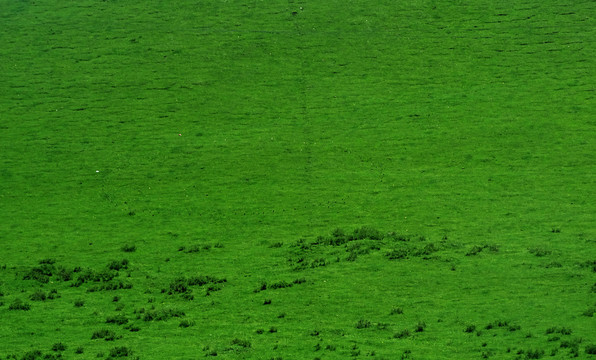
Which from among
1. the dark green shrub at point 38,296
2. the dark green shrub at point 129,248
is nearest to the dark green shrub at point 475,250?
the dark green shrub at point 129,248

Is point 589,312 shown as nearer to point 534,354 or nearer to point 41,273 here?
point 534,354

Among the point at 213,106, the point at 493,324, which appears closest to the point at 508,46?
the point at 213,106

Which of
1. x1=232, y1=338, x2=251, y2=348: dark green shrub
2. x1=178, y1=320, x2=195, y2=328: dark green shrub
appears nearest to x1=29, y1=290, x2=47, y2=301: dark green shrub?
x1=178, y1=320, x2=195, y2=328: dark green shrub

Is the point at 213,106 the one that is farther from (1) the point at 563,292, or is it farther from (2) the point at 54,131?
(1) the point at 563,292

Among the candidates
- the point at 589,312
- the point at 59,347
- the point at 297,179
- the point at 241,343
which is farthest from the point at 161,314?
the point at 589,312

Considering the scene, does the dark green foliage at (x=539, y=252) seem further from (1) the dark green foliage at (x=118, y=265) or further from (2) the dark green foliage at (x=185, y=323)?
(1) the dark green foliage at (x=118, y=265)

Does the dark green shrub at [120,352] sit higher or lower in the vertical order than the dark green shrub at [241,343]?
higher
